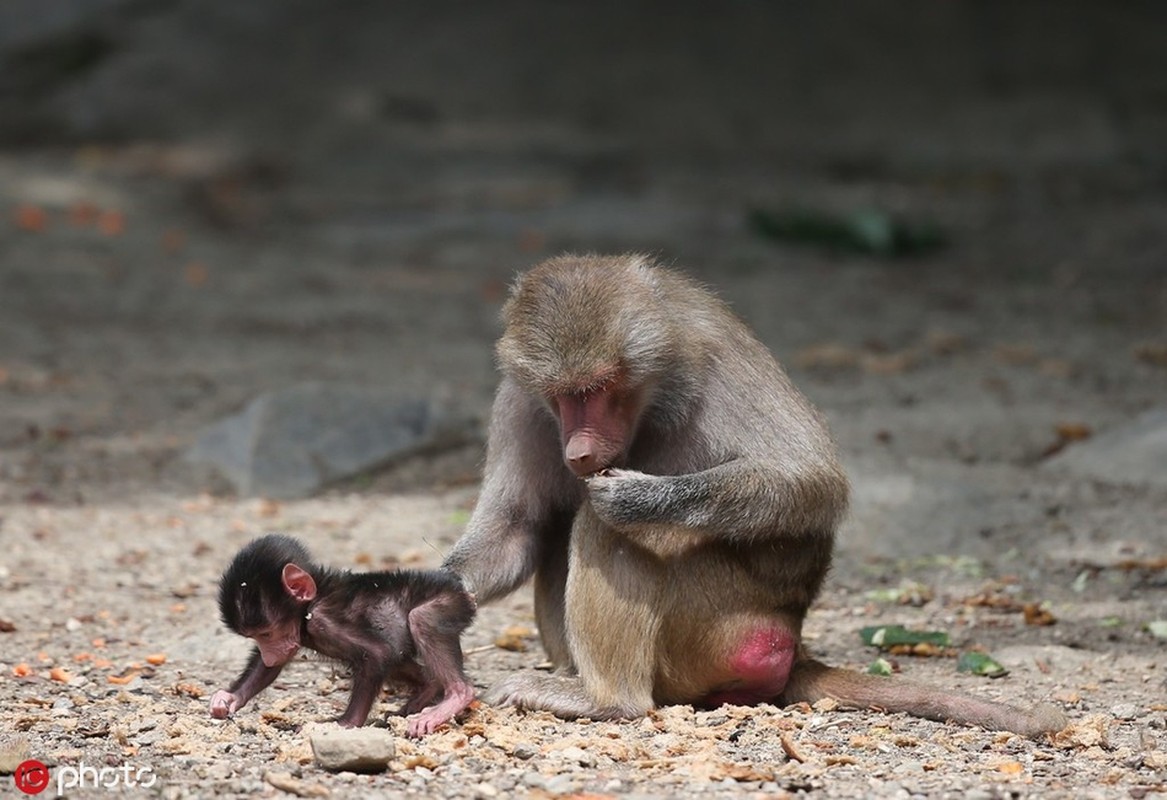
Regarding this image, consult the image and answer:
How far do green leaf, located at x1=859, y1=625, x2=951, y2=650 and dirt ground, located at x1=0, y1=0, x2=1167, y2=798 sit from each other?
0.11 m

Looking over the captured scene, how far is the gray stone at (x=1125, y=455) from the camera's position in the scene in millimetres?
6965

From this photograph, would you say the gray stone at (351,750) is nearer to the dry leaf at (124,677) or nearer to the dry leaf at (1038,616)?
the dry leaf at (124,677)

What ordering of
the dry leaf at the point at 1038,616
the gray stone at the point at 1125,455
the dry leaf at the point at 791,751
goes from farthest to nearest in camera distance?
1. the gray stone at the point at 1125,455
2. the dry leaf at the point at 1038,616
3. the dry leaf at the point at 791,751

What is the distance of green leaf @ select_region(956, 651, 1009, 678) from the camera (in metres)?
4.96

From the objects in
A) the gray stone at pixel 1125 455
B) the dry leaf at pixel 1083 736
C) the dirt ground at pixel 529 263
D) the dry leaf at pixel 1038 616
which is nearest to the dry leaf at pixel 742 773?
the dirt ground at pixel 529 263

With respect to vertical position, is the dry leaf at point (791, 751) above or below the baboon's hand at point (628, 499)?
below

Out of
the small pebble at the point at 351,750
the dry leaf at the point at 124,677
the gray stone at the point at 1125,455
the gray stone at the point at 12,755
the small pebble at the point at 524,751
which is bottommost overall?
the dry leaf at the point at 124,677

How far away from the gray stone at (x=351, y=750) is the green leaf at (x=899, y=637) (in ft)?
6.85

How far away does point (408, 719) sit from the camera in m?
4.29

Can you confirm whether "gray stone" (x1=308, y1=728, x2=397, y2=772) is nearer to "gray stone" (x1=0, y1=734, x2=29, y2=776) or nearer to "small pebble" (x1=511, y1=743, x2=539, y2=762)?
"small pebble" (x1=511, y1=743, x2=539, y2=762)

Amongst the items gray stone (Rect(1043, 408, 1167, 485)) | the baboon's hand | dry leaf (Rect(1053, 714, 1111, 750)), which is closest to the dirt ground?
dry leaf (Rect(1053, 714, 1111, 750))

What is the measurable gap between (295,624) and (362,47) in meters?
12.4

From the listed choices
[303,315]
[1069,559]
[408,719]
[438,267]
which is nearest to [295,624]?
[408,719]

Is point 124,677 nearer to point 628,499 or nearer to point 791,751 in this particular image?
point 628,499
